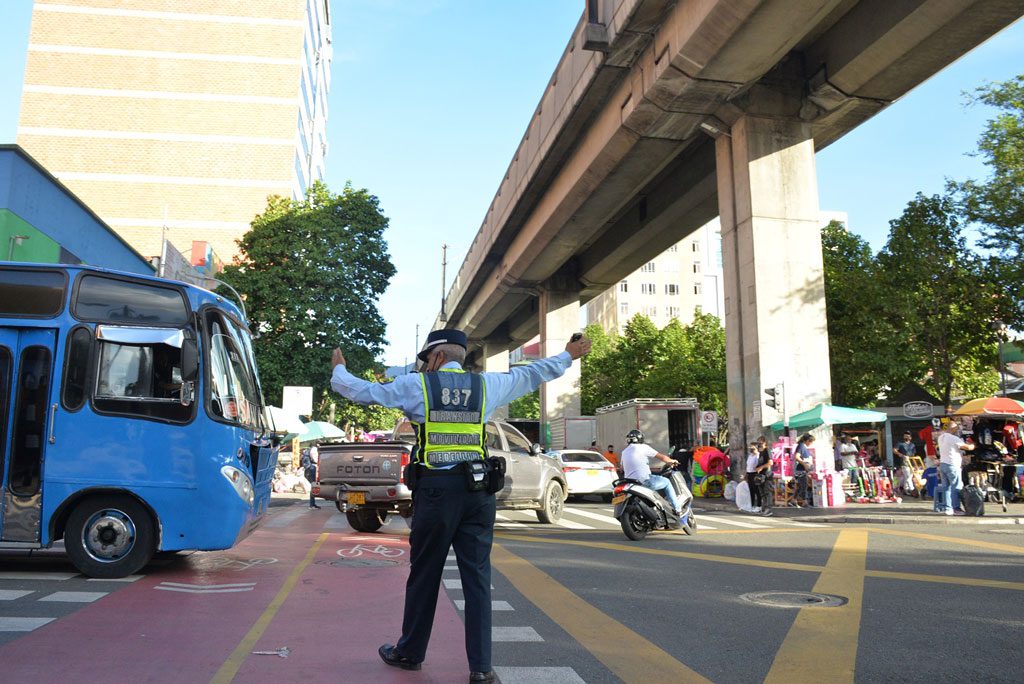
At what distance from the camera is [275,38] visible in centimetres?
5719

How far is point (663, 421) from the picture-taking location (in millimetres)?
27422

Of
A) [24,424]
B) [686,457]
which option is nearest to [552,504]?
[24,424]

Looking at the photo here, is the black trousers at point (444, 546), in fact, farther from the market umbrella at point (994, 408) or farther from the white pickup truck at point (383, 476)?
the market umbrella at point (994, 408)

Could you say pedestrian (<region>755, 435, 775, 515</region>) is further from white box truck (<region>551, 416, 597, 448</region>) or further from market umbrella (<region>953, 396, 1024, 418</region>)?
white box truck (<region>551, 416, 597, 448</region>)

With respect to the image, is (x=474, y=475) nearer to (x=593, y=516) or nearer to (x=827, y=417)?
(x=593, y=516)

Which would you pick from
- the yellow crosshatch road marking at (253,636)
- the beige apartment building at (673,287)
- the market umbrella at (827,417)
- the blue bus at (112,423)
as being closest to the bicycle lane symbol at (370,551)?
the yellow crosshatch road marking at (253,636)

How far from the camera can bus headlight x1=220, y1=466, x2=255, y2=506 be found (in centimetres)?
812

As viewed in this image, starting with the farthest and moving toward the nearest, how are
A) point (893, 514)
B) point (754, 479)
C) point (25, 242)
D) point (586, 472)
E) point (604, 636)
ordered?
point (586, 472) → point (25, 242) → point (754, 479) → point (893, 514) → point (604, 636)

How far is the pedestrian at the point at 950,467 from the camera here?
50.6 ft

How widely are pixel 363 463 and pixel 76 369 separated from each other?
5155 millimetres

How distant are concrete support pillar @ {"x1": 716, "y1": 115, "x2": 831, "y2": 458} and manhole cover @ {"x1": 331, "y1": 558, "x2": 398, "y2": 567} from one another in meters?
12.4

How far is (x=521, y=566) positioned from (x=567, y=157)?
65.7ft

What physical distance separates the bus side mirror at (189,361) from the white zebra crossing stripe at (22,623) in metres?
2.76

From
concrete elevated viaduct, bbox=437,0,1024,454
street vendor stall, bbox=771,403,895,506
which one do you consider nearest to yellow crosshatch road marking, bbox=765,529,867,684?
street vendor stall, bbox=771,403,895,506
